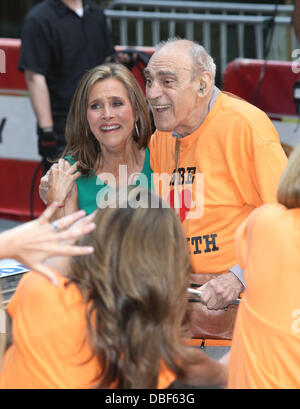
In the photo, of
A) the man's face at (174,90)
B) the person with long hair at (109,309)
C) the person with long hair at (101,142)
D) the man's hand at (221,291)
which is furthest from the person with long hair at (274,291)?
the person with long hair at (101,142)

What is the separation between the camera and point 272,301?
1.84 metres

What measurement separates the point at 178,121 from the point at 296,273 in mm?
1244

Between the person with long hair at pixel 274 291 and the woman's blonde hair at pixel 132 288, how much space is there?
210 millimetres

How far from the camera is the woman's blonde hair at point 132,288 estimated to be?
169cm

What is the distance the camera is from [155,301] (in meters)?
1.72

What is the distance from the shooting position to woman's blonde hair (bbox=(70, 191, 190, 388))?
1.69 m

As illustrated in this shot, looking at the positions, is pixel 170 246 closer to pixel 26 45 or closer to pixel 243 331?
pixel 243 331

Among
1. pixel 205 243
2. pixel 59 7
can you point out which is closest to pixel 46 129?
pixel 59 7

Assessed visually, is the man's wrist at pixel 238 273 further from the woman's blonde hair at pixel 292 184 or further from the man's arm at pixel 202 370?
the woman's blonde hair at pixel 292 184

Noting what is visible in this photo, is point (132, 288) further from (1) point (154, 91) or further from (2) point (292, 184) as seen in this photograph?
(1) point (154, 91)

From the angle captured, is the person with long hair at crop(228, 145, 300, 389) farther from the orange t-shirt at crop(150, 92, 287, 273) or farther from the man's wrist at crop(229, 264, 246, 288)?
the orange t-shirt at crop(150, 92, 287, 273)

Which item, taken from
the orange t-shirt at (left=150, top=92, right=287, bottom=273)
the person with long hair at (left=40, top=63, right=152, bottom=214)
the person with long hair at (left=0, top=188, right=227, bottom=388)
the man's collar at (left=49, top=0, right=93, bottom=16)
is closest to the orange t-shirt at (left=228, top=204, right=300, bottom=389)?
the person with long hair at (left=0, top=188, right=227, bottom=388)

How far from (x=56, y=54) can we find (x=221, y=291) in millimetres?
2695

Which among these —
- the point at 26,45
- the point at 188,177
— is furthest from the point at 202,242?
the point at 26,45
